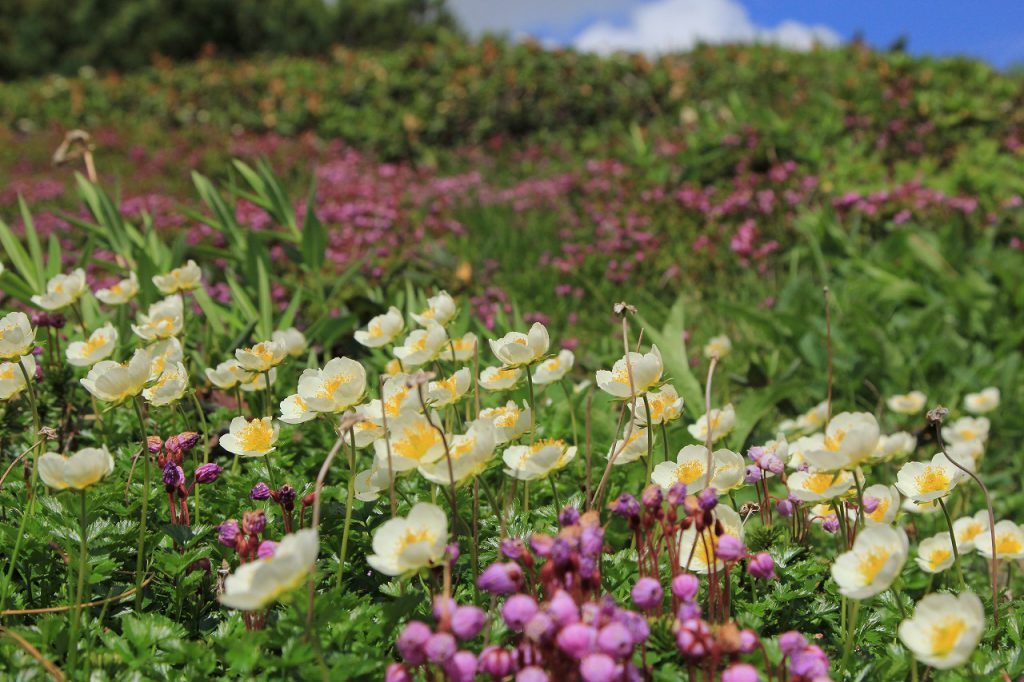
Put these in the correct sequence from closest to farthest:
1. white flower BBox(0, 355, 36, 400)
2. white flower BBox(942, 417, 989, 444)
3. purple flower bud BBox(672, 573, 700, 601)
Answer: purple flower bud BBox(672, 573, 700, 601), white flower BBox(0, 355, 36, 400), white flower BBox(942, 417, 989, 444)

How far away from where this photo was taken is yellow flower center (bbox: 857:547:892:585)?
1.17 meters

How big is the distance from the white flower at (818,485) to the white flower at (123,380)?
119 centimetres

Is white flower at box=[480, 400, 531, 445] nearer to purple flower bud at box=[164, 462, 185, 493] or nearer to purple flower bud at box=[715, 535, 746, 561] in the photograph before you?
purple flower bud at box=[715, 535, 746, 561]

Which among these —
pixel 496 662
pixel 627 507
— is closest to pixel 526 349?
pixel 627 507

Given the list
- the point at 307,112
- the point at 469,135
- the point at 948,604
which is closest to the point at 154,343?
the point at 948,604

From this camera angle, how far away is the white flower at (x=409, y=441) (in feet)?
4.10

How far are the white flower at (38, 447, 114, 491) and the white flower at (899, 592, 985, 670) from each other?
1173 millimetres

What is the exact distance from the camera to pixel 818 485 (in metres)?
1.50

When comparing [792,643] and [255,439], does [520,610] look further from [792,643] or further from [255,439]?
[255,439]

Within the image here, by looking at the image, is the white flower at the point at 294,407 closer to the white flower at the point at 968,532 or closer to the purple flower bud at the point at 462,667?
the purple flower bud at the point at 462,667

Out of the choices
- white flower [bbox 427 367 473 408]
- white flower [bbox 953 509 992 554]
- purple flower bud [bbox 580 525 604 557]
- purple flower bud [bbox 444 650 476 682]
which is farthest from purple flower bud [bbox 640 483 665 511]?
white flower [bbox 953 509 992 554]

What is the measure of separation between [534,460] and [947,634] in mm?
612

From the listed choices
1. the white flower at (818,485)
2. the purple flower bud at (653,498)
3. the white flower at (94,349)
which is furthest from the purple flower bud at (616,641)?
the white flower at (94,349)

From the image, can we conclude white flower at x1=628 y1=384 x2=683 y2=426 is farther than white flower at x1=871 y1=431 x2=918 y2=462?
No
